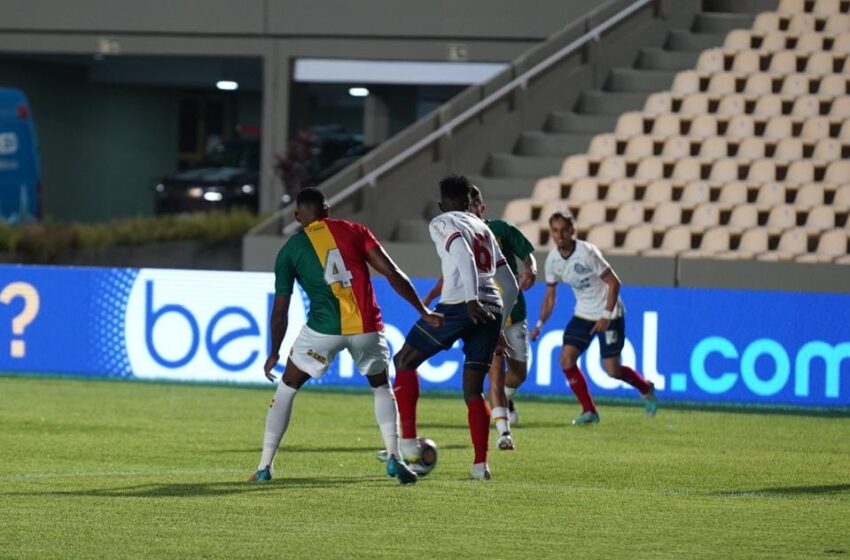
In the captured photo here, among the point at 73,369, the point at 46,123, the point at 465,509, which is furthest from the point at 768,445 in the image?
the point at 46,123

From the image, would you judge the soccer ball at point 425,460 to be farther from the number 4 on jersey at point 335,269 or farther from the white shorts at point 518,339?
the white shorts at point 518,339

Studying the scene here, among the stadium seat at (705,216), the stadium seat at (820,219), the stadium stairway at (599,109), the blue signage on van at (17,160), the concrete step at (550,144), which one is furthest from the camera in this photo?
the blue signage on van at (17,160)

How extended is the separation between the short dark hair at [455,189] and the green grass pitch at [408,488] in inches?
71.4

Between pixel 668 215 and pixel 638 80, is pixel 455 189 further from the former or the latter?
pixel 638 80

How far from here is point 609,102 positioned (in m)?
29.2

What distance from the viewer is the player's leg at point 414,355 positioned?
1205 cm

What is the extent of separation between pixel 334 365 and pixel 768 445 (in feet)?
21.1

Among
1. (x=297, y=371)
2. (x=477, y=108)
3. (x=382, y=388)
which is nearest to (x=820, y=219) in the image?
(x=477, y=108)

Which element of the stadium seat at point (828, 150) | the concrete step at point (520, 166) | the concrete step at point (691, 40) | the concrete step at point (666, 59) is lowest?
the concrete step at point (520, 166)

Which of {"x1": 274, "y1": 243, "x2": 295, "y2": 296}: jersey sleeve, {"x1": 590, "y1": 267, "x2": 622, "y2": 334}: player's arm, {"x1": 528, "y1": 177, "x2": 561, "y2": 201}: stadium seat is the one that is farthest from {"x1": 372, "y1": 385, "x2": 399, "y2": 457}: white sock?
{"x1": 528, "y1": 177, "x2": 561, "y2": 201}: stadium seat

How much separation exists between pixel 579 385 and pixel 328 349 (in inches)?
231

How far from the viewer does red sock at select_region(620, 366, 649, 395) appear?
17.7 metres

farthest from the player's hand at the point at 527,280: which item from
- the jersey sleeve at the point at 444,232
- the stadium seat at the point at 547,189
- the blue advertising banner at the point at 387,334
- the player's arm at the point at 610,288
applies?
the stadium seat at the point at 547,189

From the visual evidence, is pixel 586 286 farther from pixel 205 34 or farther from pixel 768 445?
pixel 205 34
